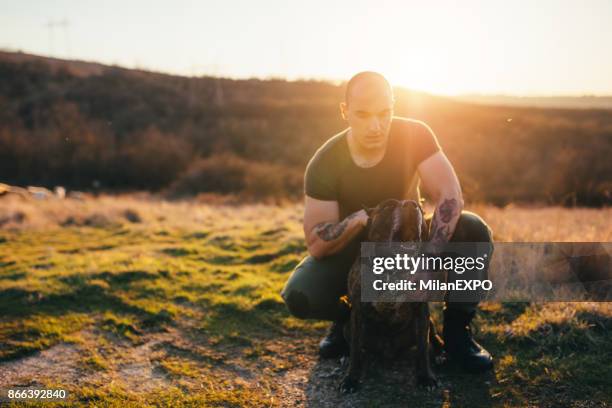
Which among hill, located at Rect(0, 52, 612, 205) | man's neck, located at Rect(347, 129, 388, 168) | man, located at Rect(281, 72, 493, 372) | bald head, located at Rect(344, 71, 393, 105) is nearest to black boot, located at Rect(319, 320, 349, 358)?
man, located at Rect(281, 72, 493, 372)

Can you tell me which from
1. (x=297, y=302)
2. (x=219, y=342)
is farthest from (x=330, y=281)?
(x=219, y=342)

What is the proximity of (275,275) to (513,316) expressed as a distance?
10.4 feet

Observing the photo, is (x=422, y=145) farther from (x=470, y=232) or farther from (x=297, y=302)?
(x=297, y=302)

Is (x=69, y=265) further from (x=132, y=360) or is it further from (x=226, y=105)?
(x=226, y=105)

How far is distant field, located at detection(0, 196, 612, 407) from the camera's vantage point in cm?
332

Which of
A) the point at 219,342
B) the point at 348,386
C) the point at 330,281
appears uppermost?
the point at 330,281

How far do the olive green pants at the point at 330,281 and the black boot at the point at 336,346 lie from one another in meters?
0.21

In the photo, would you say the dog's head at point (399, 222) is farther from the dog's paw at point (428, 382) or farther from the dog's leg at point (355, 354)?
the dog's paw at point (428, 382)

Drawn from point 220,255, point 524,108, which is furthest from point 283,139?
point 220,255

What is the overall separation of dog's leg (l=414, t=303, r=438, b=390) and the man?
44 cm

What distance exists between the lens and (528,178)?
1267 inches

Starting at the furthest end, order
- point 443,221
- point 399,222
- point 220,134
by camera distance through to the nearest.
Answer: point 220,134
point 443,221
point 399,222

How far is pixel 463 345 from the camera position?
3.58 metres

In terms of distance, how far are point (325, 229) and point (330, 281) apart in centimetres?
42
